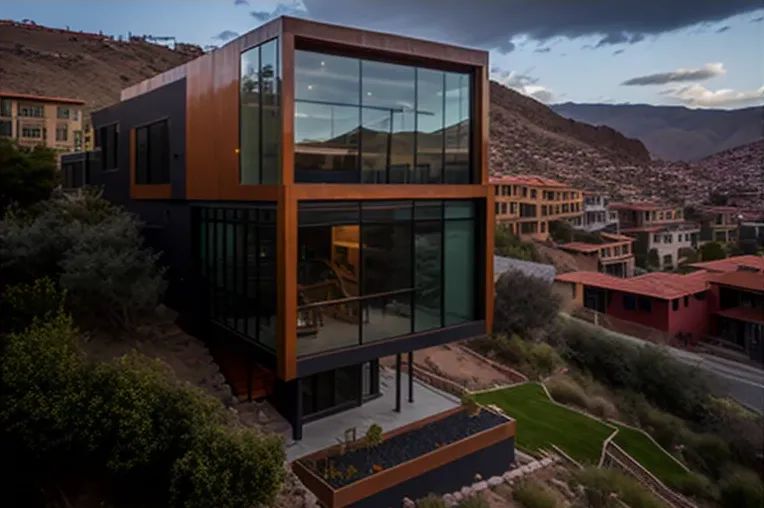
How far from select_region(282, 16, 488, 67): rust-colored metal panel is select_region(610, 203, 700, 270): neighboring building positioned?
28.0 meters

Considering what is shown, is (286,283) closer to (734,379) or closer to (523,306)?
(523,306)

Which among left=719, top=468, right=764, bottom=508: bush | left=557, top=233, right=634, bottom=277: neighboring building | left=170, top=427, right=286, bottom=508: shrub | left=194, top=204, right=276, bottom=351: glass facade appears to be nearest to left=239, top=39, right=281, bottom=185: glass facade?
left=194, top=204, right=276, bottom=351: glass facade

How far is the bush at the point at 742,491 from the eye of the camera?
1013 cm

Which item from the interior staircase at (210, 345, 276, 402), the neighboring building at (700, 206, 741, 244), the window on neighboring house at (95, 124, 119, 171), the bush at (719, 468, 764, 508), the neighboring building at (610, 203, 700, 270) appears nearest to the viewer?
the interior staircase at (210, 345, 276, 402)

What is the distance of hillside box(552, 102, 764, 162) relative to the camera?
2186cm

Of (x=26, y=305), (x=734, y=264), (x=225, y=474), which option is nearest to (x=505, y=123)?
(x=734, y=264)

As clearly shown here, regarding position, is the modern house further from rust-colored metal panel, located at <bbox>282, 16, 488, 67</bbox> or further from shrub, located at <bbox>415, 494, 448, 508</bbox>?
shrub, located at <bbox>415, 494, 448, 508</bbox>

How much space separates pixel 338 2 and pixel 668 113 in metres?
21.2

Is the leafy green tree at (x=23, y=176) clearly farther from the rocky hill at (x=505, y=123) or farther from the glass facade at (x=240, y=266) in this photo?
the rocky hill at (x=505, y=123)

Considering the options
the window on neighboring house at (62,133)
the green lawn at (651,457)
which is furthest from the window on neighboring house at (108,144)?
the window on neighboring house at (62,133)

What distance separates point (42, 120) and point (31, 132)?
90 centimetres

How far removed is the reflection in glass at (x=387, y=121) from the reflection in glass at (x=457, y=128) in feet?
2.64

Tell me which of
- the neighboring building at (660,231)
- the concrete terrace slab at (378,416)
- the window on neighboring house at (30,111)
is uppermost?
the window on neighboring house at (30,111)

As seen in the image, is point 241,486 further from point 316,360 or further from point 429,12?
point 429,12
